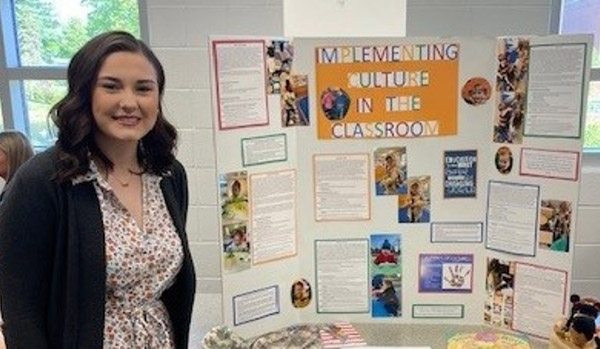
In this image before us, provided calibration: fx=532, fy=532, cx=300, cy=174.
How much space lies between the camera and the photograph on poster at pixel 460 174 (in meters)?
1.64

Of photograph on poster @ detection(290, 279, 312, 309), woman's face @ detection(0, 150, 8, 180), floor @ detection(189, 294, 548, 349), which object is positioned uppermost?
woman's face @ detection(0, 150, 8, 180)

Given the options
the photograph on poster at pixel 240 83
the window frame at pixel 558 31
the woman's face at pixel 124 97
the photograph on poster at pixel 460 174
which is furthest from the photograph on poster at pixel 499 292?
the window frame at pixel 558 31

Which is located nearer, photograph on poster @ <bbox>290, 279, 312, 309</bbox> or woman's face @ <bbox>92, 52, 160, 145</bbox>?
woman's face @ <bbox>92, 52, 160, 145</bbox>

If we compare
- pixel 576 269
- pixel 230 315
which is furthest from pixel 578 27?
pixel 230 315

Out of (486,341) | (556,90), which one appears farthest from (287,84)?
(486,341)

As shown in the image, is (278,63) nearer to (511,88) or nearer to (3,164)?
(511,88)

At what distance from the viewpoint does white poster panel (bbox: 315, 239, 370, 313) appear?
1691mm

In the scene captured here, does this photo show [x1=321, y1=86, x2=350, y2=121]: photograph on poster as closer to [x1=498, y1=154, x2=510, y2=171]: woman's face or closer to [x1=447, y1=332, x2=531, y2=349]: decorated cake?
[x1=498, y1=154, x2=510, y2=171]: woman's face

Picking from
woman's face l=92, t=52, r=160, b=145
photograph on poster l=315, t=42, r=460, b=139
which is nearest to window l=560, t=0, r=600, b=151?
photograph on poster l=315, t=42, r=460, b=139

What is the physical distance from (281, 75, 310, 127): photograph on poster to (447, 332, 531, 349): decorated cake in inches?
32.1

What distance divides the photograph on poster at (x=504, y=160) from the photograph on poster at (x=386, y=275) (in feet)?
1.24

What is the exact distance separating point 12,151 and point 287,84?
77.1 inches

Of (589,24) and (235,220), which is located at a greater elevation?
(589,24)

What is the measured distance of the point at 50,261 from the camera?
45.8 inches
